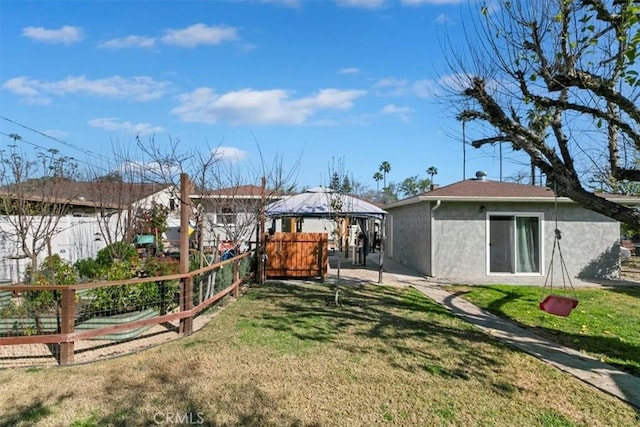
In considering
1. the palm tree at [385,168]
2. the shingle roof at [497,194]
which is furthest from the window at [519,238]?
the palm tree at [385,168]

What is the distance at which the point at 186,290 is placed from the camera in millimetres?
6270

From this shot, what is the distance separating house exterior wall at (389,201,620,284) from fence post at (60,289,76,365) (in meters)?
10.5

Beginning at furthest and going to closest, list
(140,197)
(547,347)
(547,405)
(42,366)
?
(140,197), (547,347), (42,366), (547,405)

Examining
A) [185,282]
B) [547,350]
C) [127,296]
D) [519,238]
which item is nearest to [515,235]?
[519,238]

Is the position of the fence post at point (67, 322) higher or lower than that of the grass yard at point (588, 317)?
higher

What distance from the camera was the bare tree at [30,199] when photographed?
8766 millimetres

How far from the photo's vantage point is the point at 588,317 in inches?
304

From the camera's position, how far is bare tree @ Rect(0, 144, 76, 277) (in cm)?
877

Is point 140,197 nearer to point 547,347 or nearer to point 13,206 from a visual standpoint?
point 13,206

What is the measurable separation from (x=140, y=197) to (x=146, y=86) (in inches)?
146

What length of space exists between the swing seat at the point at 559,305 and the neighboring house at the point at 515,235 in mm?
6447

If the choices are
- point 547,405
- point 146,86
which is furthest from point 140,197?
point 547,405

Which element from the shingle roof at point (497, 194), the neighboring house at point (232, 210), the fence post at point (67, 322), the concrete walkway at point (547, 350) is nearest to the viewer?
the concrete walkway at point (547, 350)

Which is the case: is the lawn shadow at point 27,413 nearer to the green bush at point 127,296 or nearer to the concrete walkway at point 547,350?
the green bush at point 127,296
